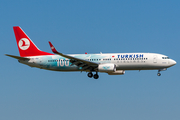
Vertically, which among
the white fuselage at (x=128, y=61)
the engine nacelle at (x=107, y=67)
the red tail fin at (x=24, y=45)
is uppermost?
the red tail fin at (x=24, y=45)

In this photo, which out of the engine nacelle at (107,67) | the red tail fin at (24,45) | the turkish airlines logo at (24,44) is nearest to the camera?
the engine nacelle at (107,67)

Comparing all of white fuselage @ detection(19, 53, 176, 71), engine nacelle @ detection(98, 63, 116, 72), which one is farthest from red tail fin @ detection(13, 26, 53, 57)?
engine nacelle @ detection(98, 63, 116, 72)

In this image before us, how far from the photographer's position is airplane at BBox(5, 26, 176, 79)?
62188 mm

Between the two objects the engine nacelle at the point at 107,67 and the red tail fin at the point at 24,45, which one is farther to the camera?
the red tail fin at the point at 24,45

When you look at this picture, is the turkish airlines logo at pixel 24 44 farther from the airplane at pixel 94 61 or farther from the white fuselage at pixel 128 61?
the white fuselage at pixel 128 61

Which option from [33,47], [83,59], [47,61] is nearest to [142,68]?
[83,59]

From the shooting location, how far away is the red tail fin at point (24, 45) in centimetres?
6975

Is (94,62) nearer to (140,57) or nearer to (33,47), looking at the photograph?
(140,57)

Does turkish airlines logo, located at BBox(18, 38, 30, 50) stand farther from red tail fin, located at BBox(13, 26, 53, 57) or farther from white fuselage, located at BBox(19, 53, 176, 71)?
white fuselage, located at BBox(19, 53, 176, 71)

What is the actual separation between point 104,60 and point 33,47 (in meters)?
16.0

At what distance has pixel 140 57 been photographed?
2462 inches

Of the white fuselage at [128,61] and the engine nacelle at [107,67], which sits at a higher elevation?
the white fuselage at [128,61]

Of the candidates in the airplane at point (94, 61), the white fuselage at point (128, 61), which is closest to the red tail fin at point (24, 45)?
the airplane at point (94, 61)

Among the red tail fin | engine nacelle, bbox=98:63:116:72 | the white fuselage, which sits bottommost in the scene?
engine nacelle, bbox=98:63:116:72
